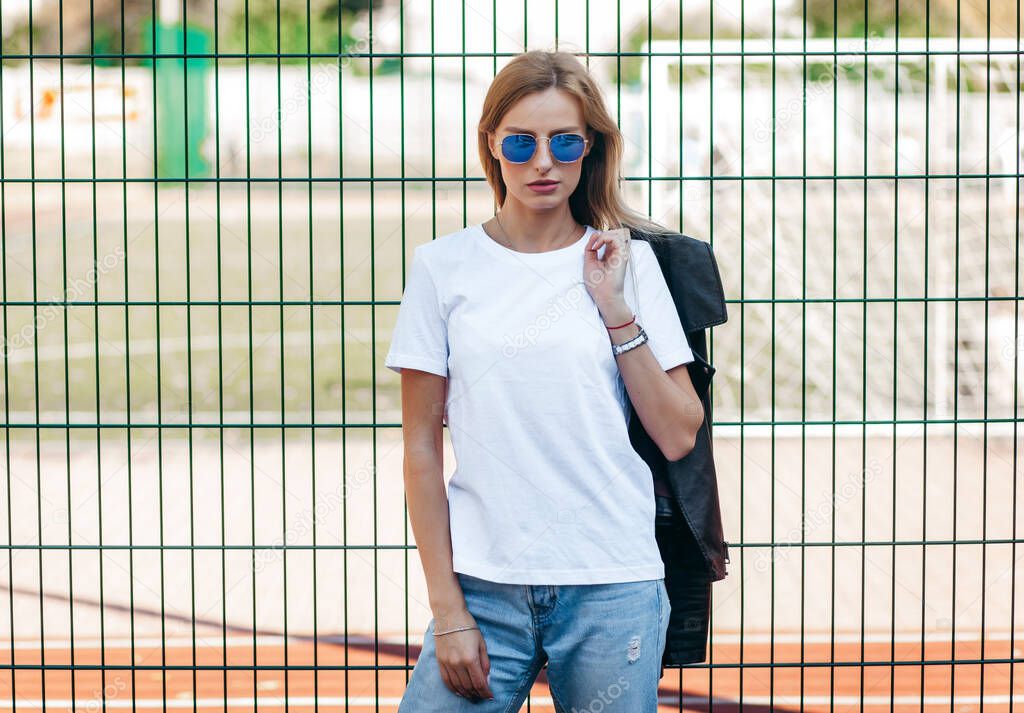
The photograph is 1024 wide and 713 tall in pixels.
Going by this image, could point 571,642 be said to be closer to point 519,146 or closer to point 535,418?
point 535,418

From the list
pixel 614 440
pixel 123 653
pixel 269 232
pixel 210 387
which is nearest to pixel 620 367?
pixel 614 440

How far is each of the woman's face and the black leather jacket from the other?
0.68 feet

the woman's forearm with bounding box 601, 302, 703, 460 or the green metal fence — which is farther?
the green metal fence

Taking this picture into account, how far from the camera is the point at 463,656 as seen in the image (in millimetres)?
1839

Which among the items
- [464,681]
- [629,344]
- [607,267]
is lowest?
[464,681]

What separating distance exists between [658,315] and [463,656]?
1.96 feet

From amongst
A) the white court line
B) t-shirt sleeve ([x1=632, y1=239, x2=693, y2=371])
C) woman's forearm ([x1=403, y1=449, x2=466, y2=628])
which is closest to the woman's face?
t-shirt sleeve ([x1=632, y1=239, x2=693, y2=371])

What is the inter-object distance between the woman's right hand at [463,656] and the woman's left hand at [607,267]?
1.71 feet

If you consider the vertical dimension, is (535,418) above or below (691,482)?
above

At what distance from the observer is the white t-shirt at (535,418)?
1.82 m

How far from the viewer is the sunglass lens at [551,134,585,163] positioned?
1.87 m

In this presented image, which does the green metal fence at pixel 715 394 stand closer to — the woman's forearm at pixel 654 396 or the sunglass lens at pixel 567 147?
the sunglass lens at pixel 567 147

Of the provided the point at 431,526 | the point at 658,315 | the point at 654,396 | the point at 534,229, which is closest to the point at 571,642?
the point at 431,526

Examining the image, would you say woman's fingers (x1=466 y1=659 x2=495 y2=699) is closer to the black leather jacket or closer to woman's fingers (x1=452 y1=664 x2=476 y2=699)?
woman's fingers (x1=452 y1=664 x2=476 y2=699)
